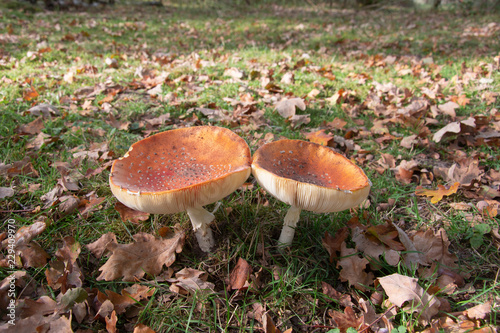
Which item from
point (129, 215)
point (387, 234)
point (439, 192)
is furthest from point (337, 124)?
point (129, 215)

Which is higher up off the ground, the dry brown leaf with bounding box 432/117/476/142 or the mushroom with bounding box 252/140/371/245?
the mushroom with bounding box 252/140/371/245

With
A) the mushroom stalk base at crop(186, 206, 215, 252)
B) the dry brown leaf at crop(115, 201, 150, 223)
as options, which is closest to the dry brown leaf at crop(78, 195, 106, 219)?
the dry brown leaf at crop(115, 201, 150, 223)

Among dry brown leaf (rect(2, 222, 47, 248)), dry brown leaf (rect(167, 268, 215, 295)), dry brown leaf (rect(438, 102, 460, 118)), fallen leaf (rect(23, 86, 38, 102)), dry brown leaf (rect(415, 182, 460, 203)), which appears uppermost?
dry brown leaf (rect(438, 102, 460, 118))

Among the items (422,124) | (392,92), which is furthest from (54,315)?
(392,92)

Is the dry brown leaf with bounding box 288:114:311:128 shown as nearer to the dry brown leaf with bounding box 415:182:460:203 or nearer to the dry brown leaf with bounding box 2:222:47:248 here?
the dry brown leaf with bounding box 415:182:460:203

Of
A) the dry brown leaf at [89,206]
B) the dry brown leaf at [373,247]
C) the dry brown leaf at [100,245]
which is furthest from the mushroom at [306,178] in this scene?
the dry brown leaf at [89,206]

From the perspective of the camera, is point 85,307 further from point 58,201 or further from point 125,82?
point 125,82

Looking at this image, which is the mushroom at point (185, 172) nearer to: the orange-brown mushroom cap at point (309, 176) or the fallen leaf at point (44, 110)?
the orange-brown mushroom cap at point (309, 176)
